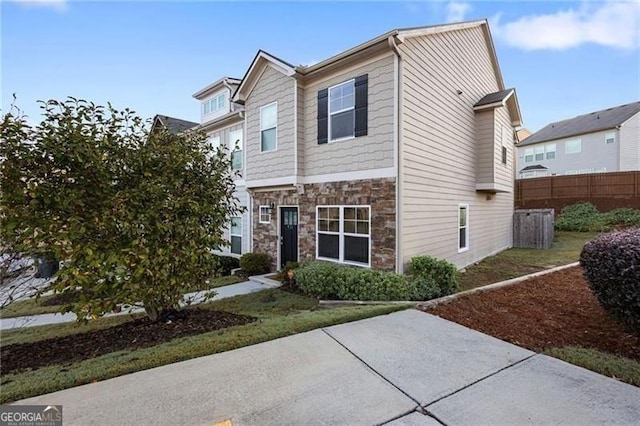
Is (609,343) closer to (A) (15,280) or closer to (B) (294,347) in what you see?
(B) (294,347)

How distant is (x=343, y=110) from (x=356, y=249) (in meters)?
3.76

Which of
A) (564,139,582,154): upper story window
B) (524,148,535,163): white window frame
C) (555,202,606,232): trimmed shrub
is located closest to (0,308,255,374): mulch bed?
(555,202,606,232): trimmed shrub

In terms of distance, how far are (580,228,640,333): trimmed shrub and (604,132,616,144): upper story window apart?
1007 inches

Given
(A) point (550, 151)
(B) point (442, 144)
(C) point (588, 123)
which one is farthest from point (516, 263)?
(C) point (588, 123)

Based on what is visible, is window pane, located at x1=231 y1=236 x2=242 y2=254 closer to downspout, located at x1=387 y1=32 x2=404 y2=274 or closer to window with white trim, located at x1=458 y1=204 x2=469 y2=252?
downspout, located at x1=387 y1=32 x2=404 y2=274

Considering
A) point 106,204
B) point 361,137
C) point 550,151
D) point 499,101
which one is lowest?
point 106,204

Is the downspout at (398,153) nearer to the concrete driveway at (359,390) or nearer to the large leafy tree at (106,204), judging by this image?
the concrete driveway at (359,390)

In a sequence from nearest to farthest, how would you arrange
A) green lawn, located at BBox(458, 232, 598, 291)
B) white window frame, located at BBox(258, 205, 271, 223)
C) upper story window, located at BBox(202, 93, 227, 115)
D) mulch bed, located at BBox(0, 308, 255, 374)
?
mulch bed, located at BBox(0, 308, 255, 374), green lawn, located at BBox(458, 232, 598, 291), white window frame, located at BBox(258, 205, 271, 223), upper story window, located at BBox(202, 93, 227, 115)

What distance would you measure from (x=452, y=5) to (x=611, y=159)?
21681 mm

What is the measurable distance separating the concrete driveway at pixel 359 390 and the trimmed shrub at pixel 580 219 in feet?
55.5

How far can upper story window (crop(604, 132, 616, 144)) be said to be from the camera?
22.7 meters

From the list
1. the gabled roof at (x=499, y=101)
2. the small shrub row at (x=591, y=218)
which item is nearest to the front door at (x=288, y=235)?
the gabled roof at (x=499, y=101)

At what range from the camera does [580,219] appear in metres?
16.8

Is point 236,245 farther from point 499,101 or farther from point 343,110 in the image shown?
point 499,101
